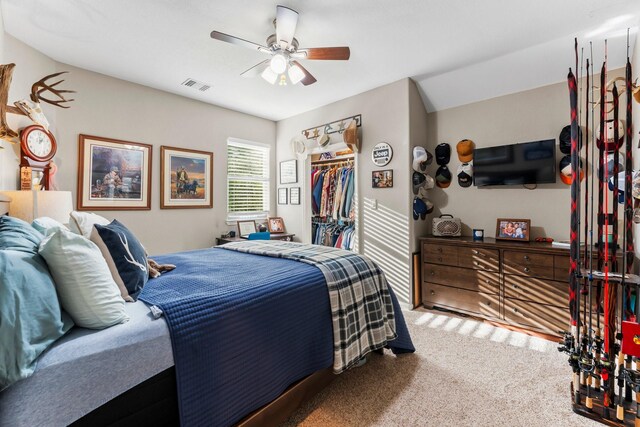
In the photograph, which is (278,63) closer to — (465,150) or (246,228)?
(465,150)

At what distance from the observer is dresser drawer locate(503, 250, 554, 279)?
258 cm

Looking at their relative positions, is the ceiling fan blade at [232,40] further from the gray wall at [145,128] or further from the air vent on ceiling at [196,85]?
the gray wall at [145,128]

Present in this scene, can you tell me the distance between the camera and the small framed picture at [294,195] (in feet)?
14.9

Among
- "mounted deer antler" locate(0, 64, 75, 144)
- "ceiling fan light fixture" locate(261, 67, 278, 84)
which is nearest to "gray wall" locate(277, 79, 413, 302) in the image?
"ceiling fan light fixture" locate(261, 67, 278, 84)

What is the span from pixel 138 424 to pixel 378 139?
3283mm

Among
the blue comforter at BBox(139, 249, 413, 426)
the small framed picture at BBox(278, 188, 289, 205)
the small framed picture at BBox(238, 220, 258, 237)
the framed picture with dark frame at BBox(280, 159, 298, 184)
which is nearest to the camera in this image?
the blue comforter at BBox(139, 249, 413, 426)

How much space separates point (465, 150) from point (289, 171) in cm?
245

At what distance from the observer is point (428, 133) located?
3.70 metres

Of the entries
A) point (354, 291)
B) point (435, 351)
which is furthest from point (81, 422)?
point (435, 351)

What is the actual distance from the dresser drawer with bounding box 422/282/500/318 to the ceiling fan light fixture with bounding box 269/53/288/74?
2587 mm

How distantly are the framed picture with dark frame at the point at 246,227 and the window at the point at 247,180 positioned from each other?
0.46ft

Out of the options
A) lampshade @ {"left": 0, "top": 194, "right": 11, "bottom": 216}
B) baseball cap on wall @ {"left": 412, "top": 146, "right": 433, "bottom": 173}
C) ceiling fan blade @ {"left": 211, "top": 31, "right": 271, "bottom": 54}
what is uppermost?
ceiling fan blade @ {"left": 211, "top": 31, "right": 271, "bottom": 54}

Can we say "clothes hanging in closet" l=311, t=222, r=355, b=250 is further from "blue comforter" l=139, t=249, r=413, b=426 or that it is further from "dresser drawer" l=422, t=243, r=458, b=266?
"blue comforter" l=139, t=249, r=413, b=426

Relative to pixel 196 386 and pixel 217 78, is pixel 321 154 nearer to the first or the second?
pixel 217 78
